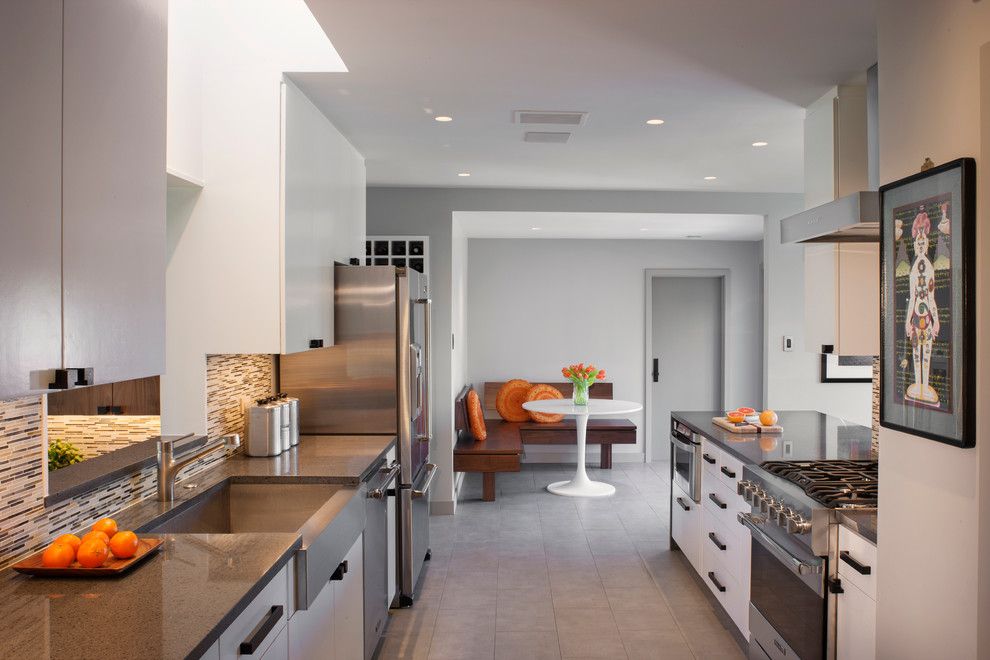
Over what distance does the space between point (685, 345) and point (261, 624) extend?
664cm

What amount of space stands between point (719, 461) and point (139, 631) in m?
2.93

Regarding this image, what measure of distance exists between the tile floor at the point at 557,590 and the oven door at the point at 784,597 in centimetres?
47

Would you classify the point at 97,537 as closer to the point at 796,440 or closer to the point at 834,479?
the point at 834,479

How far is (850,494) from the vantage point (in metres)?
2.48

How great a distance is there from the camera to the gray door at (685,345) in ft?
26.1

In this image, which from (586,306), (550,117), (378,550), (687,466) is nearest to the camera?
(378,550)

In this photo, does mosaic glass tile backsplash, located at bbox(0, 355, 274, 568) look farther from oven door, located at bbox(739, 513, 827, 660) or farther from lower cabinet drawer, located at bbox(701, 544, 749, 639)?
lower cabinet drawer, located at bbox(701, 544, 749, 639)

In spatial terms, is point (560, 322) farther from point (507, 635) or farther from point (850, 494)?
point (850, 494)

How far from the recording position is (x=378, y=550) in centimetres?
336

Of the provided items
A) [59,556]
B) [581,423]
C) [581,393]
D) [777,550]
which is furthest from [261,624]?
[581,393]

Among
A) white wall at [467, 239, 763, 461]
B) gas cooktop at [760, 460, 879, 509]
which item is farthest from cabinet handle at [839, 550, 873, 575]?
white wall at [467, 239, 763, 461]

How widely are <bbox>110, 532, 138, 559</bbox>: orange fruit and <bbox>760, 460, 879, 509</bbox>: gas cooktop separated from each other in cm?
202

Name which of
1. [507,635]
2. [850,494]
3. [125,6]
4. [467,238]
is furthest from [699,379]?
[125,6]

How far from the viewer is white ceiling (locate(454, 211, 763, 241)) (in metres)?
6.05
